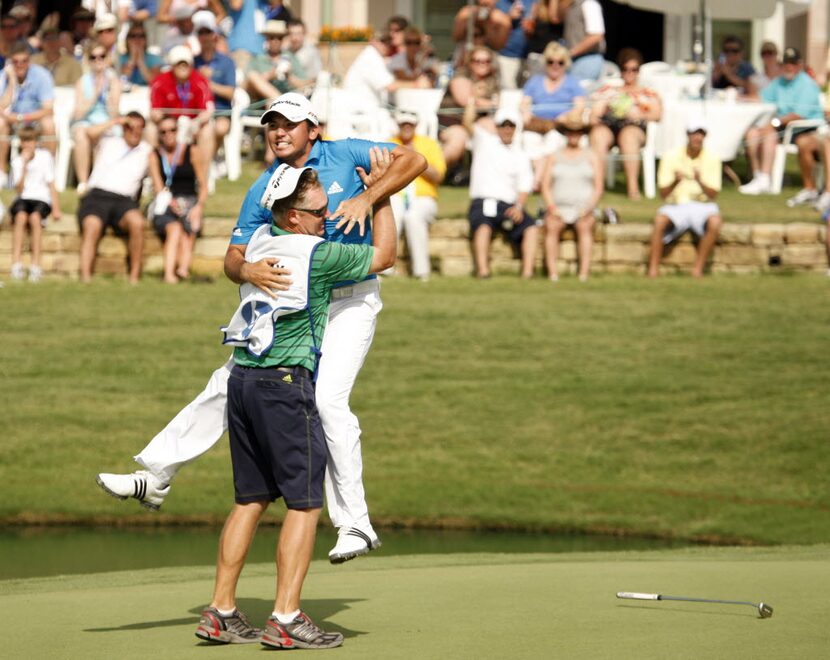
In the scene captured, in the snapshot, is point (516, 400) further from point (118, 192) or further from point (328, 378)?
point (328, 378)

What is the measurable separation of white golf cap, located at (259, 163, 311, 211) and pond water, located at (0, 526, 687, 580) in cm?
503

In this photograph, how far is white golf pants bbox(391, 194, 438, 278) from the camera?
16016mm

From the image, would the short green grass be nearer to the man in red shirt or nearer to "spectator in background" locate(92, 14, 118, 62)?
the man in red shirt

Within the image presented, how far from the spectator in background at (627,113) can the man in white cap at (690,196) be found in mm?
1670

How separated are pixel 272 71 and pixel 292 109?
541 inches

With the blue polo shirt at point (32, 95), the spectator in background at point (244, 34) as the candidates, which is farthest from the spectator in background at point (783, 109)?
the blue polo shirt at point (32, 95)

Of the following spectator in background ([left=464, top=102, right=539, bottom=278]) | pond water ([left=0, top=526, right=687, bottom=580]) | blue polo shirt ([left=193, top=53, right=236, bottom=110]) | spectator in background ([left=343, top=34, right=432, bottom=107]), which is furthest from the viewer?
spectator in background ([left=343, top=34, right=432, bottom=107])

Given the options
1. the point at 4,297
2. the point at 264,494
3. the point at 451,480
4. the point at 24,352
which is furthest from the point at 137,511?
the point at 264,494

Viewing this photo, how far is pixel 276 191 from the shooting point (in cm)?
546

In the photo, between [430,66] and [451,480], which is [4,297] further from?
[430,66]

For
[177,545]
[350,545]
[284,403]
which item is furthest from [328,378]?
[177,545]

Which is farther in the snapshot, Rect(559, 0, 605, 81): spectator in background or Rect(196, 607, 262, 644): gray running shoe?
Rect(559, 0, 605, 81): spectator in background

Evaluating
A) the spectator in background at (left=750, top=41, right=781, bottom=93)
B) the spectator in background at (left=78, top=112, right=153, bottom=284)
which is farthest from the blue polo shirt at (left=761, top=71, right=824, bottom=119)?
the spectator in background at (left=78, top=112, right=153, bottom=284)

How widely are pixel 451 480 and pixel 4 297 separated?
5.61 m
